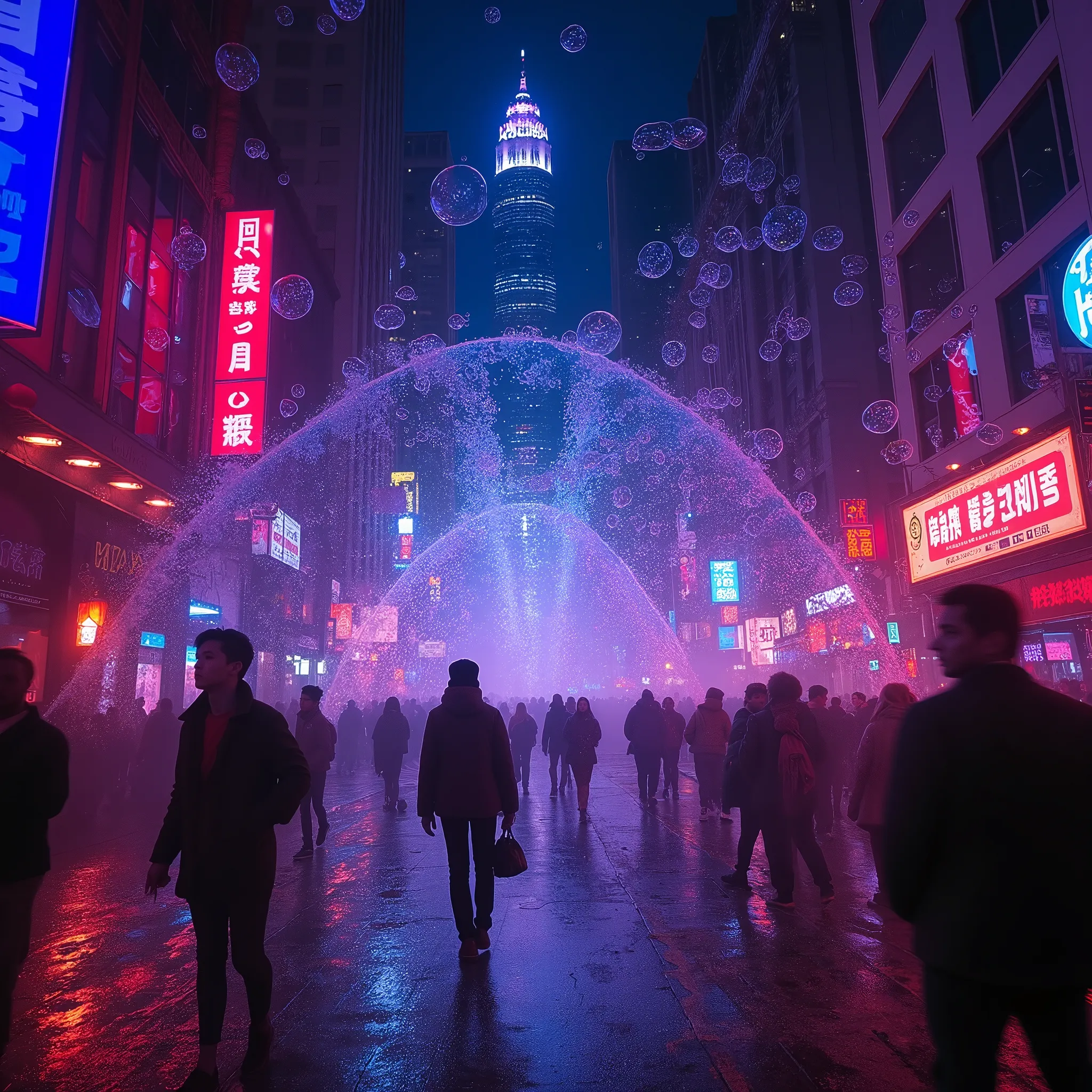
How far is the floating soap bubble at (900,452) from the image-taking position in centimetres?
2114

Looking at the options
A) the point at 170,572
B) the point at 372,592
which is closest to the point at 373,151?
the point at 372,592

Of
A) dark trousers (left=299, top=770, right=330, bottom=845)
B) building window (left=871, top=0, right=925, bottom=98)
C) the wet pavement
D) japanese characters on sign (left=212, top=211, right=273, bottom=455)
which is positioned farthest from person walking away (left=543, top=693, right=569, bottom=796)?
building window (left=871, top=0, right=925, bottom=98)

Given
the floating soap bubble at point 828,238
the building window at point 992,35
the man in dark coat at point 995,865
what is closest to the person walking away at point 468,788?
the man in dark coat at point 995,865

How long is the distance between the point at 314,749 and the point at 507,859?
16.6 ft

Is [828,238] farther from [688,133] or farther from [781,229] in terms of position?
[688,133]

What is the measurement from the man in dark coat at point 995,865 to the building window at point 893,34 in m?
24.8

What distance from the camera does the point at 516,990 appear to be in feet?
16.1

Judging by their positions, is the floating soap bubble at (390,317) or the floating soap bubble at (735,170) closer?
the floating soap bubble at (735,170)

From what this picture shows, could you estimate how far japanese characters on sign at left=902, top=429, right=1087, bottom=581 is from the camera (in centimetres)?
1348

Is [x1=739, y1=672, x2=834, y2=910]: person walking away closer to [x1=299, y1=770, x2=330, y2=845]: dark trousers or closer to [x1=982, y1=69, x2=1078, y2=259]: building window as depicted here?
[x1=299, y1=770, x2=330, y2=845]: dark trousers

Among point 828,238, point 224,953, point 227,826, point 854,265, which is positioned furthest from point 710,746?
point 854,265

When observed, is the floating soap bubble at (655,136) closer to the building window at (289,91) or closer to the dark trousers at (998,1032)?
the dark trousers at (998,1032)

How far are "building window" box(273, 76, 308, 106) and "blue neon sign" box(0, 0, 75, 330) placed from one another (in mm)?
47335

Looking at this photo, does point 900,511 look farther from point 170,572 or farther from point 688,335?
point 688,335
